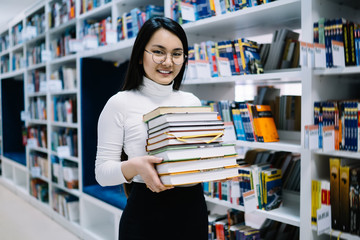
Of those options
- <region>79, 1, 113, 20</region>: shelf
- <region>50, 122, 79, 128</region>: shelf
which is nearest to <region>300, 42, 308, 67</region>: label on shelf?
<region>79, 1, 113, 20</region>: shelf

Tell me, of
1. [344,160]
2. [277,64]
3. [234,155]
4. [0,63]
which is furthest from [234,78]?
[0,63]

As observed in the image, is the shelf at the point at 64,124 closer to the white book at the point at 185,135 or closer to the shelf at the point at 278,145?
the shelf at the point at 278,145

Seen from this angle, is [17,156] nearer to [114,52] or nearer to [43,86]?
[43,86]

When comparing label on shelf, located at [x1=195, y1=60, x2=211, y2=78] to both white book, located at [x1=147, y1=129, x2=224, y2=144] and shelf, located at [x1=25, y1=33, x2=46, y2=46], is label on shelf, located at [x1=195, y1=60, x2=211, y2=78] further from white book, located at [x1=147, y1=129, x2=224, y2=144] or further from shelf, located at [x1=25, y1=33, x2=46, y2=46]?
shelf, located at [x1=25, y1=33, x2=46, y2=46]

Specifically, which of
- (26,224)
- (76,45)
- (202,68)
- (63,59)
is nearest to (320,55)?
(202,68)

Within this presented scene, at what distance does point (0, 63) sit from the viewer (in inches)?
247

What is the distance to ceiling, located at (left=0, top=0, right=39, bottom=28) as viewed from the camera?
4793 mm

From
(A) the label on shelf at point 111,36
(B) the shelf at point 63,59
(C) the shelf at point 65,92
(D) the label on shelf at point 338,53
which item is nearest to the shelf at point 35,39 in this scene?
(B) the shelf at point 63,59

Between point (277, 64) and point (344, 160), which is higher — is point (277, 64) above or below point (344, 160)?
above

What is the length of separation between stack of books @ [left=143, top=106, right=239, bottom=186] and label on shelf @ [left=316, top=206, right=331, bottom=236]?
0.71 meters

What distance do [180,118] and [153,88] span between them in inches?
9.1

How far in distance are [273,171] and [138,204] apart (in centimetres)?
109

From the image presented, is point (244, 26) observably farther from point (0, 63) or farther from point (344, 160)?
point (0, 63)

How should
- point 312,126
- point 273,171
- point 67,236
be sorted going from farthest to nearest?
point 67,236
point 273,171
point 312,126
